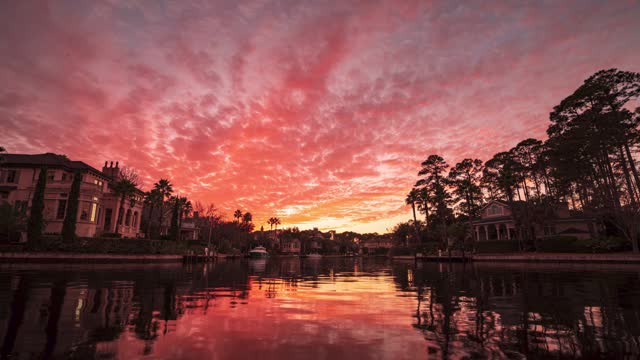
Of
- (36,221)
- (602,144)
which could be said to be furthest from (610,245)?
(36,221)

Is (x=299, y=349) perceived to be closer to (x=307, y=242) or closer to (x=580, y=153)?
(x=580, y=153)

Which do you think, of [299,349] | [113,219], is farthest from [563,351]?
[113,219]

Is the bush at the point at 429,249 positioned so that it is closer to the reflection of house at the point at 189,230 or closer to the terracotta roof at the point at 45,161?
the reflection of house at the point at 189,230

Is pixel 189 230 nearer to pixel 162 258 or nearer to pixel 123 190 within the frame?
pixel 123 190

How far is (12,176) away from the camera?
165 ft

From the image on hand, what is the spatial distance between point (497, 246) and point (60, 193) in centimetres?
6636

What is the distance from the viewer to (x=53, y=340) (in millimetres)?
5918

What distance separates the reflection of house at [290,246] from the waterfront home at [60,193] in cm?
10505

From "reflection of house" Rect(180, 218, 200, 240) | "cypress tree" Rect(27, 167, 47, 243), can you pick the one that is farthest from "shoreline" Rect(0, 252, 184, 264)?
"reflection of house" Rect(180, 218, 200, 240)

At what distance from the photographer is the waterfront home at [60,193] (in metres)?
47.4

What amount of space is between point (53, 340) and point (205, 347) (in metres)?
2.78

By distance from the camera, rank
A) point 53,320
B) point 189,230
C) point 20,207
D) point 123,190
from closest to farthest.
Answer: point 53,320
point 20,207
point 123,190
point 189,230

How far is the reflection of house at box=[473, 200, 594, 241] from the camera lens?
2186 inches

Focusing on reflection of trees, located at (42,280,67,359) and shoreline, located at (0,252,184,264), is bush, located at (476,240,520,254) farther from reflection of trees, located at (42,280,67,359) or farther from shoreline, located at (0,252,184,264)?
reflection of trees, located at (42,280,67,359)
